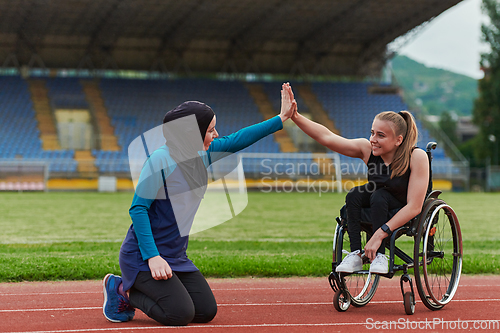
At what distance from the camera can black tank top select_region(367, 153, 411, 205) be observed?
4.17 meters

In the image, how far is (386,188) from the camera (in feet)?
13.8

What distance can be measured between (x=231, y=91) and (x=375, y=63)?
9881 mm

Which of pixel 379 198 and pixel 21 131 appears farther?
pixel 21 131

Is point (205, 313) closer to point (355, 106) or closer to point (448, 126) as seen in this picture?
point (355, 106)

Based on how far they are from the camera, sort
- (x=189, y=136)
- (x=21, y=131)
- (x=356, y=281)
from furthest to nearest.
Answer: (x=21, y=131), (x=356, y=281), (x=189, y=136)

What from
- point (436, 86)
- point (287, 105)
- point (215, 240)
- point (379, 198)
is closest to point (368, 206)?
point (379, 198)

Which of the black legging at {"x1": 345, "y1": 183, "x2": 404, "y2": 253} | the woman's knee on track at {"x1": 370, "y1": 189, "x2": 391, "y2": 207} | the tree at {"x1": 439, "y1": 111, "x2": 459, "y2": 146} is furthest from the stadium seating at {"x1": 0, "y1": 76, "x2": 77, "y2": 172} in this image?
the tree at {"x1": 439, "y1": 111, "x2": 459, "y2": 146}

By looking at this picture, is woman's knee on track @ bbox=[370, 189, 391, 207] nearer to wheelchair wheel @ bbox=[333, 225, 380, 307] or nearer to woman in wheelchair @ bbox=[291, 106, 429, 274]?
woman in wheelchair @ bbox=[291, 106, 429, 274]

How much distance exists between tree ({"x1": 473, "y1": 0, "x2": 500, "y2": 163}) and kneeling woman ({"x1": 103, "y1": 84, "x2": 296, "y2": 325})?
39.3 m

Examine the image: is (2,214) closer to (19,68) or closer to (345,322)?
(345,322)

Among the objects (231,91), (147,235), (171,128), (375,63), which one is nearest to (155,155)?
(171,128)

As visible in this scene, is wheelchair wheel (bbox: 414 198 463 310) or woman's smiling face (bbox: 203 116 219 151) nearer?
woman's smiling face (bbox: 203 116 219 151)

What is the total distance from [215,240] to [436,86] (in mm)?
117409

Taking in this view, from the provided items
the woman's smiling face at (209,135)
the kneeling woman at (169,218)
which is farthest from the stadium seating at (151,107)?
the woman's smiling face at (209,135)
